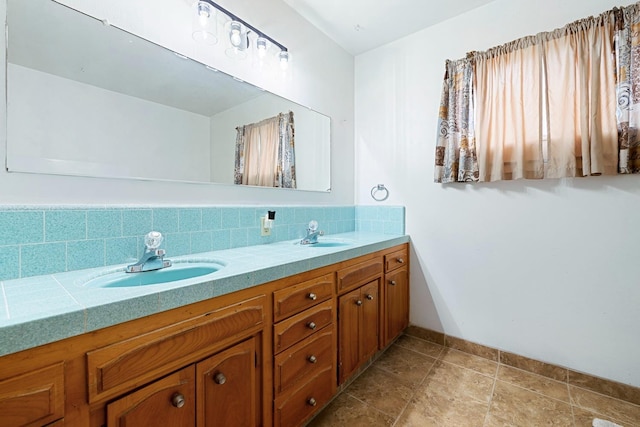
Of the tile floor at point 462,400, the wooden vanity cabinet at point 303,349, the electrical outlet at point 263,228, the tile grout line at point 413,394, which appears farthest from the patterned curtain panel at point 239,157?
the tile grout line at point 413,394

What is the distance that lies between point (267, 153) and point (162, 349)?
52.9 inches

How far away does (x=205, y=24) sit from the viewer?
1.51 m

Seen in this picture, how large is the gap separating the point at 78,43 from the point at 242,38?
2.69ft

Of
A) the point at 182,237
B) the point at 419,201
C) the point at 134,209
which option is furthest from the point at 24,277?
the point at 419,201

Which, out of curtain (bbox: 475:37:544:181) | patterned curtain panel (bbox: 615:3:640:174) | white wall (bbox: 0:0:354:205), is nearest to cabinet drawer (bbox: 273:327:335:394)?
white wall (bbox: 0:0:354:205)

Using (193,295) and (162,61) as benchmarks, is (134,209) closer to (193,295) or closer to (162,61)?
(193,295)

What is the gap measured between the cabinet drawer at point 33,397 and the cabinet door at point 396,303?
1744 millimetres

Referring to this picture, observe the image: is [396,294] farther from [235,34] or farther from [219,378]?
[235,34]

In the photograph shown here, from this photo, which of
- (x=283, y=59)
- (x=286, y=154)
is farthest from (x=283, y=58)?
(x=286, y=154)

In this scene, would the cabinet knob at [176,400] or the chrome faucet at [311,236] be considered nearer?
the cabinet knob at [176,400]

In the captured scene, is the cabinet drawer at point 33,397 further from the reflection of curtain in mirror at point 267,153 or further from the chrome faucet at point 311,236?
the chrome faucet at point 311,236

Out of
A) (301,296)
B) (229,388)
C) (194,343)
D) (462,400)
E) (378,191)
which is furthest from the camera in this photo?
(378,191)

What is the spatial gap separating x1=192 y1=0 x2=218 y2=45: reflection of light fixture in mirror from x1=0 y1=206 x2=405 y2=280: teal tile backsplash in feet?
3.02

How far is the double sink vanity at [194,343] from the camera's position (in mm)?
624
